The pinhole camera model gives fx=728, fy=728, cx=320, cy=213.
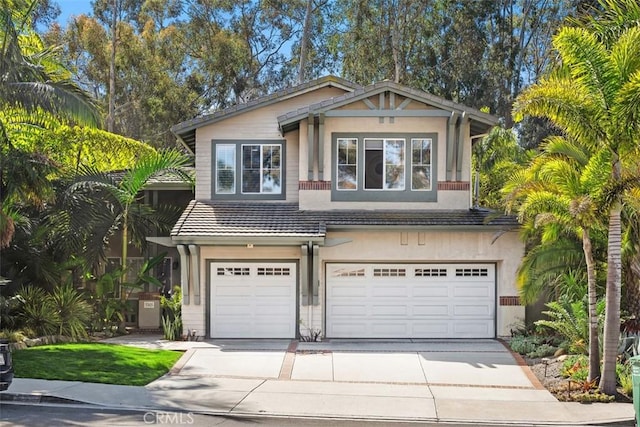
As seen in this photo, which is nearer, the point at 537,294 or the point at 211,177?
the point at 537,294

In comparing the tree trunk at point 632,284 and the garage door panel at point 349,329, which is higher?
the tree trunk at point 632,284

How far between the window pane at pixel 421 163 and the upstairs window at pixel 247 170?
3.57 meters

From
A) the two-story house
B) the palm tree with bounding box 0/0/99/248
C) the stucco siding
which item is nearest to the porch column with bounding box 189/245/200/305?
the two-story house

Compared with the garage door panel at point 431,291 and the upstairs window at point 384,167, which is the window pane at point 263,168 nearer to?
the upstairs window at point 384,167

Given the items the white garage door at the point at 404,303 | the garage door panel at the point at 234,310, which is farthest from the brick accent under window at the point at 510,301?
the garage door panel at the point at 234,310

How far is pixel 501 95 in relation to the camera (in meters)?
37.7

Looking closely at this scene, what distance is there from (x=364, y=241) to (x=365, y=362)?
396 centimetres

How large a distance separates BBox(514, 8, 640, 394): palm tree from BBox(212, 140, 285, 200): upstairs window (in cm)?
893

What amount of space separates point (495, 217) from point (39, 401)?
37.3 feet

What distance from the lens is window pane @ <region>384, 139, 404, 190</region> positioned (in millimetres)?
19219

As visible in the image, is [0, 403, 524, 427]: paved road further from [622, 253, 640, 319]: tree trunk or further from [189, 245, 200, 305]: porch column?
[189, 245, 200, 305]: porch column

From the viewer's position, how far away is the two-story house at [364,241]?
58.9 ft

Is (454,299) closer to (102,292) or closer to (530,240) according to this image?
(530,240)

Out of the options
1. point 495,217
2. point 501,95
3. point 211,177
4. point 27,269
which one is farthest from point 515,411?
point 501,95
